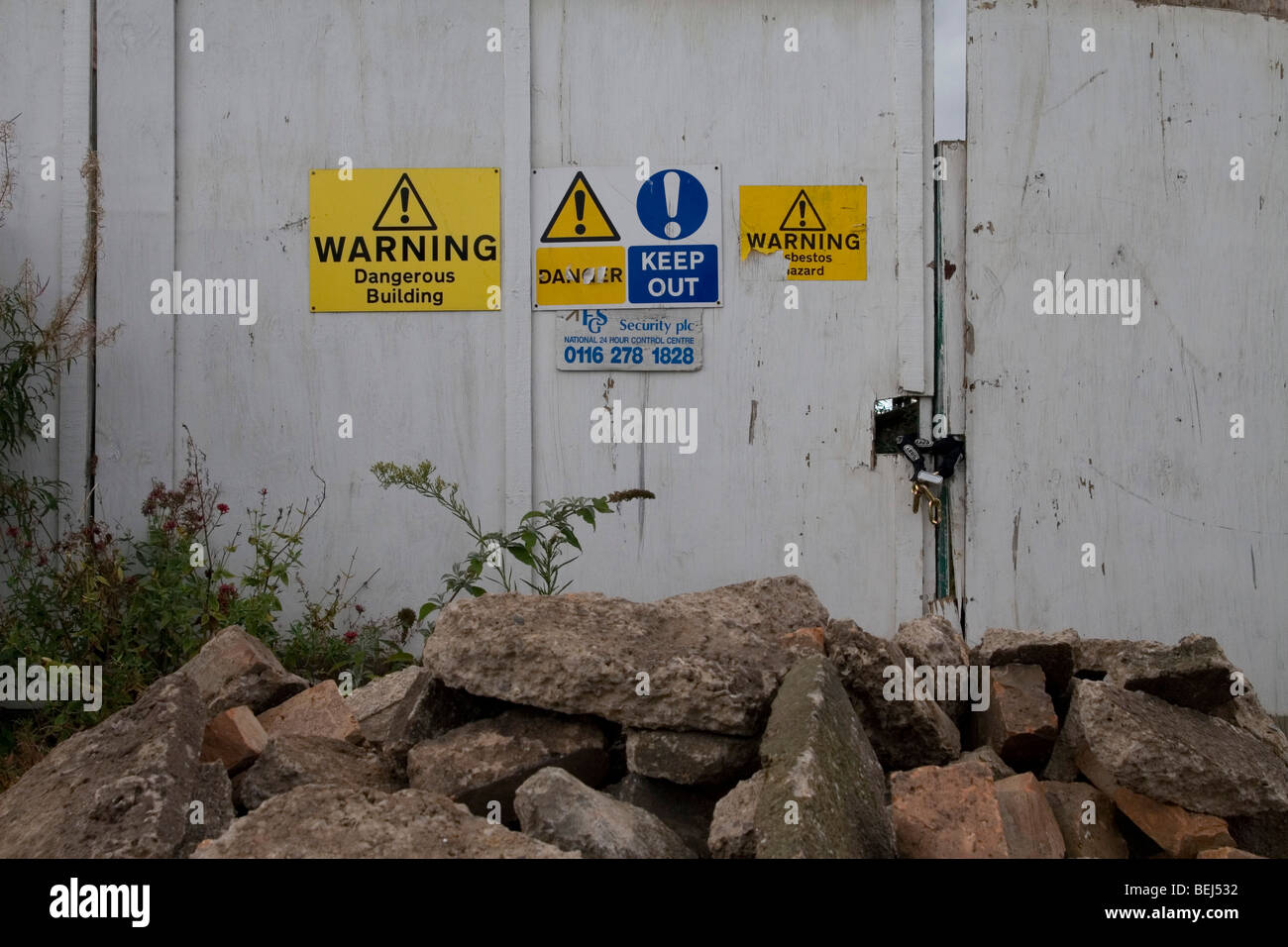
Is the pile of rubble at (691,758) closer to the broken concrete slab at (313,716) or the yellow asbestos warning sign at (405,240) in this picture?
the broken concrete slab at (313,716)

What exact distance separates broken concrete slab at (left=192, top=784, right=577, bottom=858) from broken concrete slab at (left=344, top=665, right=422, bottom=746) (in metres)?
0.79

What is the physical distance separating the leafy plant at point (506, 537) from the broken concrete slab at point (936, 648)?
4.52 ft

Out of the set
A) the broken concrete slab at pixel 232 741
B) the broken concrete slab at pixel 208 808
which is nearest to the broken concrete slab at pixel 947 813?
the broken concrete slab at pixel 208 808

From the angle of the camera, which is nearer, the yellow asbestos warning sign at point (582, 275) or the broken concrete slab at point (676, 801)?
the broken concrete slab at point (676, 801)

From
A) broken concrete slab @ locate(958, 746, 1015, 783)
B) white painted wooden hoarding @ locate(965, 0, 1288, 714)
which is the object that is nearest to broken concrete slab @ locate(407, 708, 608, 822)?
broken concrete slab @ locate(958, 746, 1015, 783)

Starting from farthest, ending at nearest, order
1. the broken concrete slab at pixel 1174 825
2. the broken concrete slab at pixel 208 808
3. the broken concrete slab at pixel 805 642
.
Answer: the broken concrete slab at pixel 805 642, the broken concrete slab at pixel 1174 825, the broken concrete slab at pixel 208 808

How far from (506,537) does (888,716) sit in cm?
224

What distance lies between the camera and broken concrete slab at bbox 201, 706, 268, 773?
3168 millimetres

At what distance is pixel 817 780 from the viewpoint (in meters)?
2.48

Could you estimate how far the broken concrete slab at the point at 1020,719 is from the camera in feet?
10.8

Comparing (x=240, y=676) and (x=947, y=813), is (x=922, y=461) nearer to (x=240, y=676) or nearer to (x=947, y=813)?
(x=947, y=813)

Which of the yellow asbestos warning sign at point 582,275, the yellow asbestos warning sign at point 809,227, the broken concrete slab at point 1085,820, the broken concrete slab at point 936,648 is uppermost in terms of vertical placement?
the yellow asbestos warning sign at point 809,227
